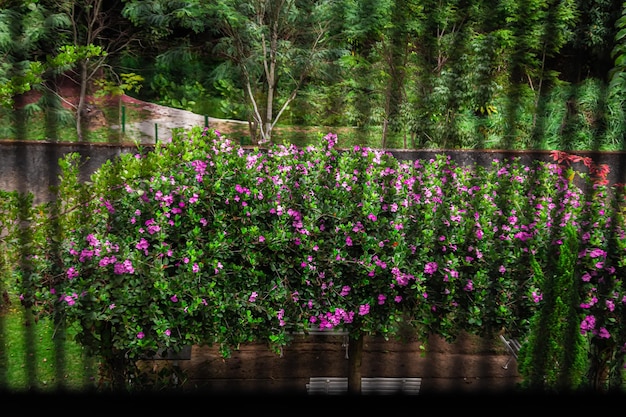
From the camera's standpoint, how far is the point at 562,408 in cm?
67

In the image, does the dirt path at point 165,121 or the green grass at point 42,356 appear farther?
the dirt path at point 165,121

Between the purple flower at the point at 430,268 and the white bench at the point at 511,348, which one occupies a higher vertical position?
the purple flower at the point at 430,268

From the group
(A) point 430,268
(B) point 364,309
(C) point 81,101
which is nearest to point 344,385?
(B) point 364,309

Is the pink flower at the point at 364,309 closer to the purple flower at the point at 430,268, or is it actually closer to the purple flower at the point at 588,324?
the purple flower at the point at 430,268

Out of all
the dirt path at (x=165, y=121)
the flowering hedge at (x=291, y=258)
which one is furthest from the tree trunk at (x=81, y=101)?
the flowering hedge at (x=291, y=258)

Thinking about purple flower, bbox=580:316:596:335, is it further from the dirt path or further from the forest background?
the dirt path

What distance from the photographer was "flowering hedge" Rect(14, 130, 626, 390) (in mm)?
1916

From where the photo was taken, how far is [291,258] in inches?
80.4

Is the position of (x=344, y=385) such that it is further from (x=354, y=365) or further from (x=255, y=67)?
(x=255, y=67)

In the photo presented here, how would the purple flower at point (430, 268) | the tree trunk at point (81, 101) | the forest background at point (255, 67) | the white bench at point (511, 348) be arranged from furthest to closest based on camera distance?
the tree trunk at point (81, 101) < the forest background at point (255, 67) < the white bench at point (511, 348) < the purple flower at point (430, 268)

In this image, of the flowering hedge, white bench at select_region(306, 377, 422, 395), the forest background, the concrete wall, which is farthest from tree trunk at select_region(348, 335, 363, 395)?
the concrete wall

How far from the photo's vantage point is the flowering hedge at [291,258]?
6.29 ft

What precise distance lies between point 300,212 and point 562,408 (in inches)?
56.4

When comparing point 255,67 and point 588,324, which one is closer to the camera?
point 588,324
